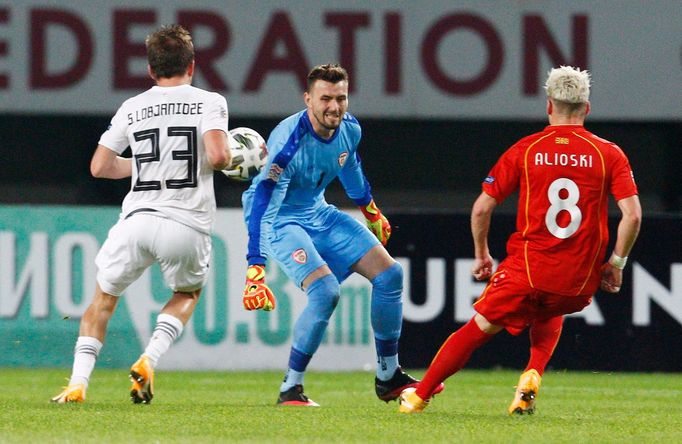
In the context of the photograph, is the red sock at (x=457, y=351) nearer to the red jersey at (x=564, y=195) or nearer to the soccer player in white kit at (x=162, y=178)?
the red jersey at (x=564, y=195)

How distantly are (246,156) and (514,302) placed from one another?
1.59m

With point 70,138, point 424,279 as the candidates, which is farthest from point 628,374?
point 70,138

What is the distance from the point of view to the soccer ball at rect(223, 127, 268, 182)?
758 cm

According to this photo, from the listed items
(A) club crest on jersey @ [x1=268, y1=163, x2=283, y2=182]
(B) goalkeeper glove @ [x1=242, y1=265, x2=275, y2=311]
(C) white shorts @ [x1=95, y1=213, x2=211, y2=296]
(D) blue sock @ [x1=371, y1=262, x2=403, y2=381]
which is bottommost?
(D) blue sock @ [x1=371, y1=262, x2=403, y2=381]

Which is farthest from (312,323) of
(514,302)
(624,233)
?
(624,233)

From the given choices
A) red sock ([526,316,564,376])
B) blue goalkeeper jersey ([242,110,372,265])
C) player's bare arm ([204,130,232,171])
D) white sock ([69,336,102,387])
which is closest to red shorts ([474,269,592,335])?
red sock ([526,316,564,376])

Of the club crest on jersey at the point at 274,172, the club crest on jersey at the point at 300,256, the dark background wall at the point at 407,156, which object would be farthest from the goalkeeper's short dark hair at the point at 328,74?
the dark background wall at the point at 407,156

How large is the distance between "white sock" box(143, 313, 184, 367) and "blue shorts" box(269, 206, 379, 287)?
83cm

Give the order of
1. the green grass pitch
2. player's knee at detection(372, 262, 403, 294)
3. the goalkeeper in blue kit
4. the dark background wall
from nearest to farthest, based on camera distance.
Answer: the green grass pitch → the goalkeeper in blue kit → player's knee at detection(372, 262, 403, 294) → the dark background wall

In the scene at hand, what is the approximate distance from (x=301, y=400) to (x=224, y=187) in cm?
752

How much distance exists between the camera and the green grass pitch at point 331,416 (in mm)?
6355

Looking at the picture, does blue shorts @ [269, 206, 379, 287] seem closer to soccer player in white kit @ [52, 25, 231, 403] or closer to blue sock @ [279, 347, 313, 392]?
blue sock @ [279, 347, 313, 392]

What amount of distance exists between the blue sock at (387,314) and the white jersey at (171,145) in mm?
1255

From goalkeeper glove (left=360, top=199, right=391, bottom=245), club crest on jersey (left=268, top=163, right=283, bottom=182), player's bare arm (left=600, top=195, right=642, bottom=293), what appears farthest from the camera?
goalkeeper glove (left=360, top=199, right=391, bottom=245)
